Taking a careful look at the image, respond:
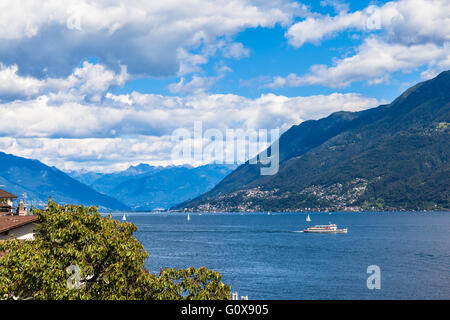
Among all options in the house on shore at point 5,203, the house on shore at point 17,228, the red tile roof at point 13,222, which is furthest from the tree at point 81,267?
the house on shore at point 5,203

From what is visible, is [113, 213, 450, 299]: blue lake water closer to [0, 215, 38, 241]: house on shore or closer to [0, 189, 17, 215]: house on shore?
[0, 189, 17, 215]: house on shore

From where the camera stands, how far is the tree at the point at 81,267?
23.7 metres

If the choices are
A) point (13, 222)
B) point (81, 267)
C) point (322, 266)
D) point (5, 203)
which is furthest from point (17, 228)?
point (322, 266)

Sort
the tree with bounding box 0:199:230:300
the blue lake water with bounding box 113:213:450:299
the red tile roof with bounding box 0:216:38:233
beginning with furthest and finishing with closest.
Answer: the blue lake water with bounding box 113:213:450:299
the red tile roof with bounding box 0:216:38:233
the tree with bounding box 0:199:230:300

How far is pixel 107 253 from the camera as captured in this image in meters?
26.1

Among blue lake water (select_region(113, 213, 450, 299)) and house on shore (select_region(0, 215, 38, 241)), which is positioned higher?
house on shore (select_region(0, 215, 38, 241))

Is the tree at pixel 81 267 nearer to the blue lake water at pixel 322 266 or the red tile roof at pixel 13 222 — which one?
the red tile roof at pixel 13 222

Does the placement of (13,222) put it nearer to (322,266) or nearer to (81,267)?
(81,267)

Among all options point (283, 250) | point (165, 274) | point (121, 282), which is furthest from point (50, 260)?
point (283, 250)

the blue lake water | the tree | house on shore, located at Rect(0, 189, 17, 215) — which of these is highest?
house on shore, located at Rect(0, 189, 17, 215)

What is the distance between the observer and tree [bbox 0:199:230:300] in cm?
2373

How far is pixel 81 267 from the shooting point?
2508 centimetres

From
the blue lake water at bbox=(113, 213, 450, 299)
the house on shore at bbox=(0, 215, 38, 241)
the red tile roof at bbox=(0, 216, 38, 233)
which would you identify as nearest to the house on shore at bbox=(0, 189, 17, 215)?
the red tile roof at bbox=(0, 216, 38, 233)
